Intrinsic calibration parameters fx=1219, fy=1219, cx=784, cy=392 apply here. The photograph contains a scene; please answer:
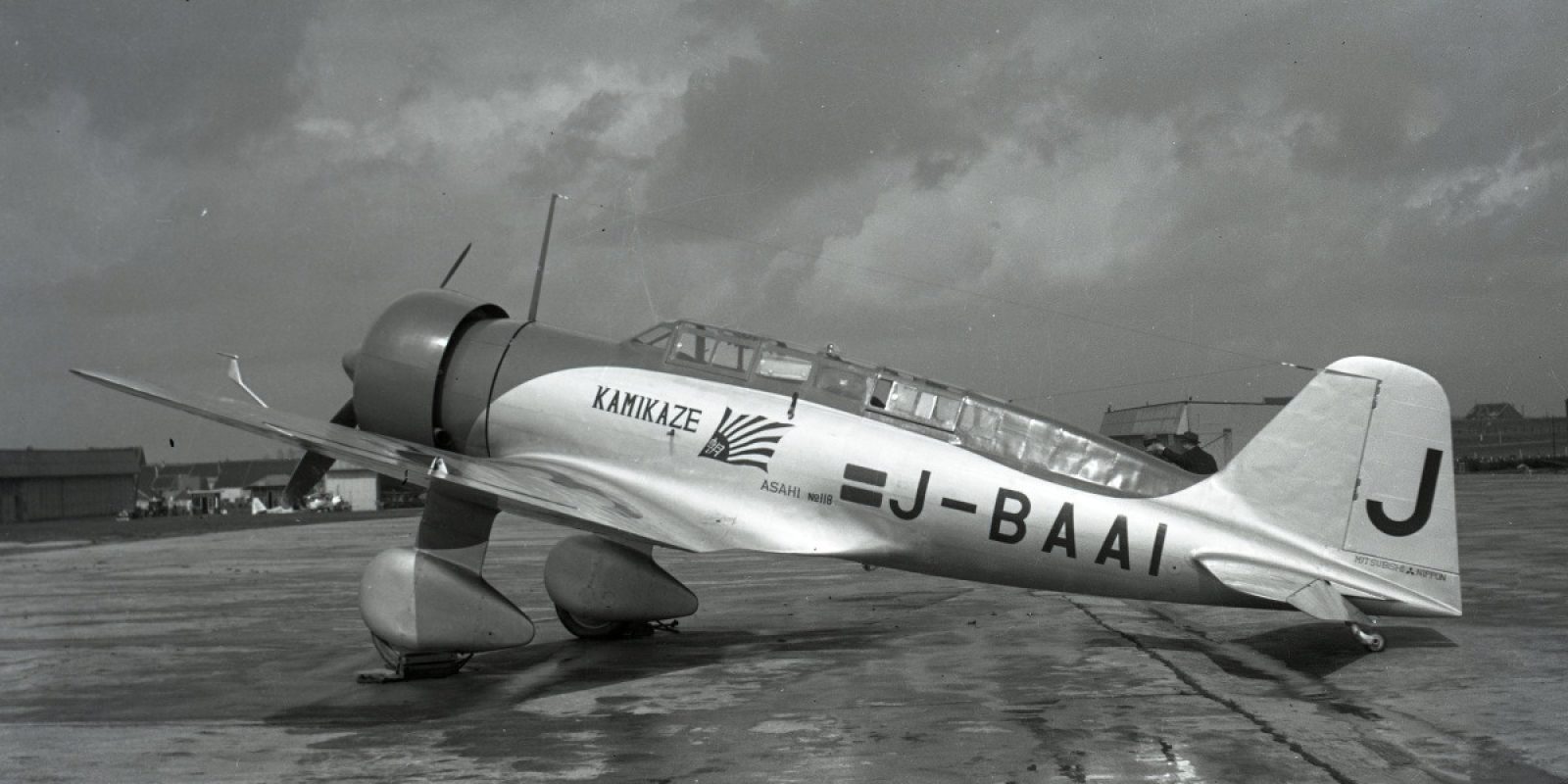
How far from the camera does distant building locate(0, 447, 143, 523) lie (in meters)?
68.4

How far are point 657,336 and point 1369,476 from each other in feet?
18.2

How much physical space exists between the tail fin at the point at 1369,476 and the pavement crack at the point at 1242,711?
1213mm

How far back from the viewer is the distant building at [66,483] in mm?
68438

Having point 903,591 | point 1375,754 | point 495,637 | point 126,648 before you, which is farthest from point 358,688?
point 903,591

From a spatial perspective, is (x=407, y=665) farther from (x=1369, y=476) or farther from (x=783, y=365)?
(x=1369, y=476)

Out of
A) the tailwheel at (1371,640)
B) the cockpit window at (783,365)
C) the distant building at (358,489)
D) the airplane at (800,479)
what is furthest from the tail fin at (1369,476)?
the distant building at (358,489)

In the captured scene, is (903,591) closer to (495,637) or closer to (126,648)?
(495,637)

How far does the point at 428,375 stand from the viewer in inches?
413

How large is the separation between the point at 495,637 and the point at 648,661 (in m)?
1.36

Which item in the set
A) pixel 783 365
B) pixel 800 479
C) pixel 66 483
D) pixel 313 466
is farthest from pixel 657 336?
pixel 66 483

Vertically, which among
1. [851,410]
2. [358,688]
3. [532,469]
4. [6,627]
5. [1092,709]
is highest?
[851,410]

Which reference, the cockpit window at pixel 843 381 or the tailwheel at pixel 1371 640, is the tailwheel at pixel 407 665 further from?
the tailwheel at pixel 1371 640

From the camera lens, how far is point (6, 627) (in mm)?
12812

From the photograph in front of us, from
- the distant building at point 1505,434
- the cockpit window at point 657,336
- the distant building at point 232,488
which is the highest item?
the distant building at point 1505,434
